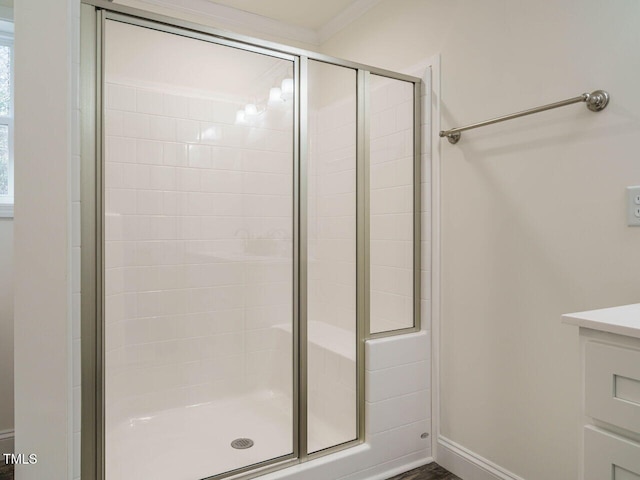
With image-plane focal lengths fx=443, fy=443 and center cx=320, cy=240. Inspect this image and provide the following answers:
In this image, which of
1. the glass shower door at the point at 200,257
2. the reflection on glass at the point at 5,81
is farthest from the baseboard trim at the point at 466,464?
the reflection on glass at the point at 5,81

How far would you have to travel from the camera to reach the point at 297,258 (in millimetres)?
1849

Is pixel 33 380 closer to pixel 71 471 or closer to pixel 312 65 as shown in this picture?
pixel 71 471

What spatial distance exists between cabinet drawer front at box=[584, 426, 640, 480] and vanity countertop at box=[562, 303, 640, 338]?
23 centimetres

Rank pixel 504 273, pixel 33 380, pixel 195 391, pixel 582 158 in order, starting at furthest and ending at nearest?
1. pixel 195 391
2. pixel 504 273
3. pixel 582 158
4. pixel 33 380

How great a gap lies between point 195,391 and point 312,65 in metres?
Result: 1.72

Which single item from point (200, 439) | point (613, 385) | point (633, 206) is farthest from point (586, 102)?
point (200, 439)

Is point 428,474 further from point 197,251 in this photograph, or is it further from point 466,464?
point 197,251

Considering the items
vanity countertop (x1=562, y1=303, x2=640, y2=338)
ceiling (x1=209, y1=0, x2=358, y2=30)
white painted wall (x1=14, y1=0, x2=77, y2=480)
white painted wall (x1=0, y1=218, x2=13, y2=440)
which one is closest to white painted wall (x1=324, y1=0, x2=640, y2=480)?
vanity countertop (x1=562, y1=303, x2=640, y2=338)

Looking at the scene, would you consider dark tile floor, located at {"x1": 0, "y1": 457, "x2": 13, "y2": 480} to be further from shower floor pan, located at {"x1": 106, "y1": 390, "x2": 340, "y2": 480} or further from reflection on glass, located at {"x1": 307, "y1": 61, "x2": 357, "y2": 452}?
reflection on glass, located at {"x1": 307, "y1": 61, "x2": 357, "y2": 452}

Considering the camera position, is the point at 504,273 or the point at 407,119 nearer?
the point at 504,273

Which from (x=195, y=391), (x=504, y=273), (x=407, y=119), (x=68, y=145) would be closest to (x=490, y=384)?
(x=504, y=273)

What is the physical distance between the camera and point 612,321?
3.22ft

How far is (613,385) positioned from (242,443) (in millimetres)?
1517

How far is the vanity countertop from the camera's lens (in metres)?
0.92
